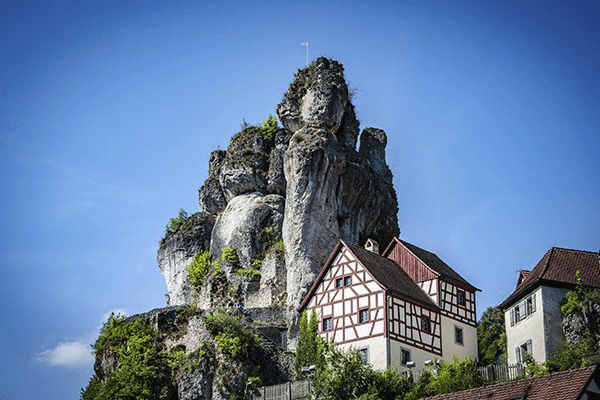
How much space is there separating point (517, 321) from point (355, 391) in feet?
32.0

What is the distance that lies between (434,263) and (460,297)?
2.57 meters

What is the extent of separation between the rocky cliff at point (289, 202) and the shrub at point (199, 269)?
0.52 m

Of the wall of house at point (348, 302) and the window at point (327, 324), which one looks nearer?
the wall of house at point (348, 302)

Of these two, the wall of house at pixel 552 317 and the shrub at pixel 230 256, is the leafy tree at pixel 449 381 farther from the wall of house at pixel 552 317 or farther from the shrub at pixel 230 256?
the shrub at pixel 230 256

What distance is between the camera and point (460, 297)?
6806cm

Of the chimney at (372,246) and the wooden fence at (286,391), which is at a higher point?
the chimney at (372,246)

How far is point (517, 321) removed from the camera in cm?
6072

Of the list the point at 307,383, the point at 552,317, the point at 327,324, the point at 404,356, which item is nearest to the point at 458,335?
the point at 404,356

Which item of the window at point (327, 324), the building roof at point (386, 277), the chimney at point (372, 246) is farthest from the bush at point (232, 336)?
the chimney at point (372, 246)

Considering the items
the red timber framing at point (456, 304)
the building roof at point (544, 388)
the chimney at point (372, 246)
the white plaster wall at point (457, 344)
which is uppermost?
the chimney at point (372, 246)

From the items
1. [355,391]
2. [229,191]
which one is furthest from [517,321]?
[229,191]

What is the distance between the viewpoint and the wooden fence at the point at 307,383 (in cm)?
5578

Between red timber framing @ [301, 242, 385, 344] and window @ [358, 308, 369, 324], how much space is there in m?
0.13

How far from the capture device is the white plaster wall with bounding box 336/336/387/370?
200ft
